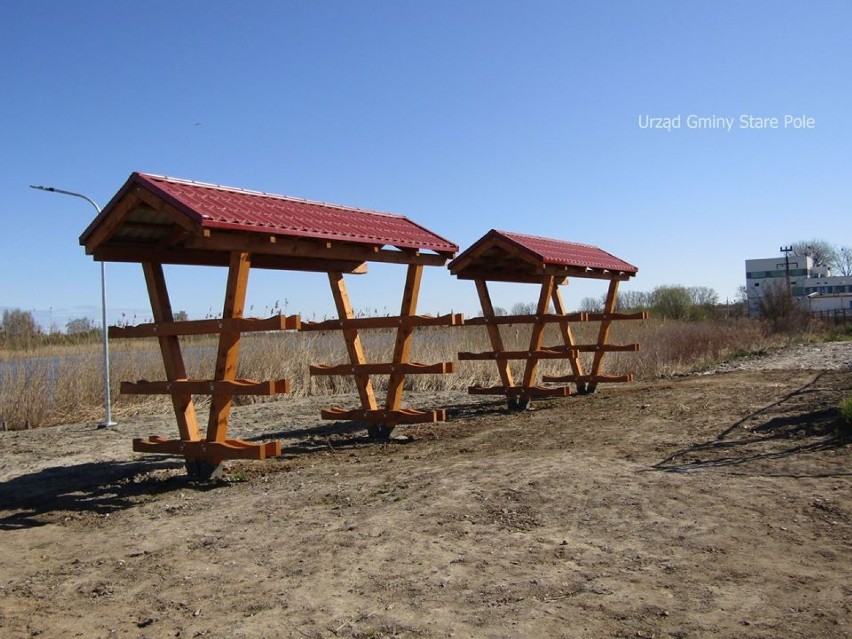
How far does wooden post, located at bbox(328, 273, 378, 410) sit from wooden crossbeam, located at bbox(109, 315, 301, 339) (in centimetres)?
253

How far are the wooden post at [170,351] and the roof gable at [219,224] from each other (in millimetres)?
328

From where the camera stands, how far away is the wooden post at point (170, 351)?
7.52 meters

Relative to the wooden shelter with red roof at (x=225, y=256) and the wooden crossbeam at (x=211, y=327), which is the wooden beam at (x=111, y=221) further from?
the wooden crossbeam at (x=211, y=327)

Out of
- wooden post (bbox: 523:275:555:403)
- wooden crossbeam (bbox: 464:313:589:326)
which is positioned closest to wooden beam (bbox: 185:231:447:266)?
wooden crossbeam (bbox: 464:313:589:326)

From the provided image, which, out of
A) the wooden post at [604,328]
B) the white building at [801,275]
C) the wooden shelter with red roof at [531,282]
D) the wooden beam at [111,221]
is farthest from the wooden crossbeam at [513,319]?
the white building at [801,275]

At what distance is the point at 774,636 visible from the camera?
10.9 feet

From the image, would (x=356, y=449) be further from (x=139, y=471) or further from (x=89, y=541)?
(x=89, y=541)

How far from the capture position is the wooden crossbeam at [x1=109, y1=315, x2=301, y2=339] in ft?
22.6

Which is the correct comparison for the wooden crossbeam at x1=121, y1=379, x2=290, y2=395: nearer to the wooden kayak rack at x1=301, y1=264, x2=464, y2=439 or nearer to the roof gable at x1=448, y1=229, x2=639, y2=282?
the wooden kayak rack at x1=301, y1=264, x2=464, y2=439

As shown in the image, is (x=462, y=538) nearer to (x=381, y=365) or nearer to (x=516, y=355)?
(x=381, y=365)

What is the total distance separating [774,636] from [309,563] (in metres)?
2.54

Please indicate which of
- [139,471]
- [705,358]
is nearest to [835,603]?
[139,471]

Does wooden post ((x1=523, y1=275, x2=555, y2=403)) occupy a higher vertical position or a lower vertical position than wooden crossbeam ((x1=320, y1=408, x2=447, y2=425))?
higher

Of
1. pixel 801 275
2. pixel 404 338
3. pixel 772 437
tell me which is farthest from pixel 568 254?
pixel 801 275
